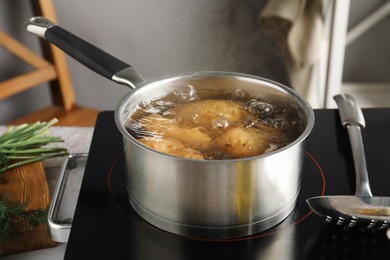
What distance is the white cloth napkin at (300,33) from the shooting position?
1.90 m

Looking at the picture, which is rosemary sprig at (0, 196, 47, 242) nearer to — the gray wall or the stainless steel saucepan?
the stainless steel saucepan

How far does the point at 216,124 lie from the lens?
81 cm

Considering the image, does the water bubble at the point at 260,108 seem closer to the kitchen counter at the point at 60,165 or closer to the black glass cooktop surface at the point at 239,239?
the black glass cooktop surface at the point at 239,239

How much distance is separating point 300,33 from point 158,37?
0.56 m

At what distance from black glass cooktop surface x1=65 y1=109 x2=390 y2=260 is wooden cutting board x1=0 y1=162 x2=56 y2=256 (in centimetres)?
12

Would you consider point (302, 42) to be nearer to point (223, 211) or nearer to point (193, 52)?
point (193, 52)

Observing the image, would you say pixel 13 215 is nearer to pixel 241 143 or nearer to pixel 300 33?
pixel 241 143

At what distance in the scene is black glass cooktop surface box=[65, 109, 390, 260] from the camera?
27.3 inches

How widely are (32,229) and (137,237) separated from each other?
26cm

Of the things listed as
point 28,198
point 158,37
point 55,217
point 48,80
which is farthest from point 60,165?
point 158,37

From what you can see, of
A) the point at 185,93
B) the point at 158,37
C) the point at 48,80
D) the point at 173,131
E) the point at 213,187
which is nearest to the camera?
the point at 213,187

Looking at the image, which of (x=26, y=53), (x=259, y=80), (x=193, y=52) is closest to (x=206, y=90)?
(x=259, y=80)

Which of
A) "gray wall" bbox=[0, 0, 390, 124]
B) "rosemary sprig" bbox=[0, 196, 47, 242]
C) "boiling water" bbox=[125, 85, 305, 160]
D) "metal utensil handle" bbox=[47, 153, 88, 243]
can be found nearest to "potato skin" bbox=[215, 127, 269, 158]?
"boiling water" bbox=[125, 85, 305, 160]

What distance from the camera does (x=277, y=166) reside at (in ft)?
2.21
